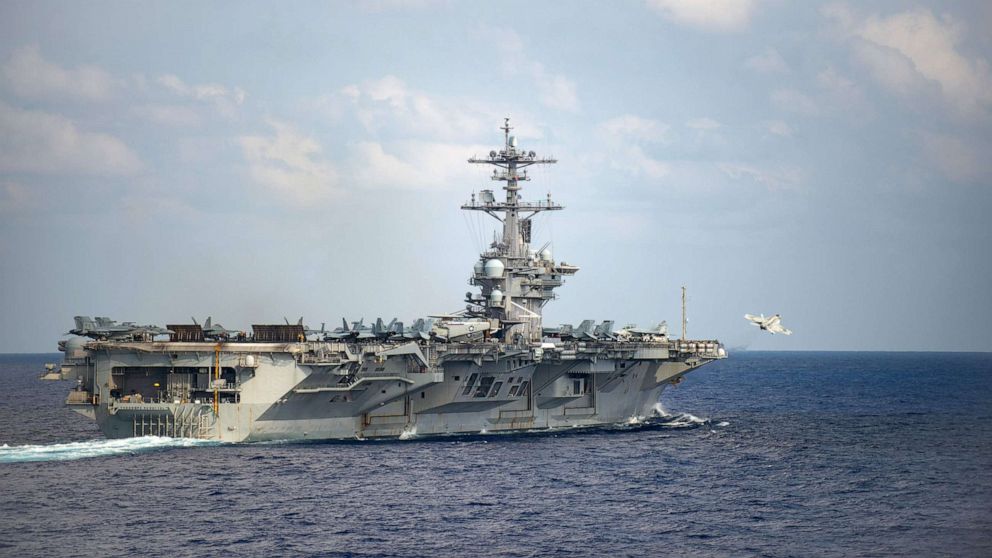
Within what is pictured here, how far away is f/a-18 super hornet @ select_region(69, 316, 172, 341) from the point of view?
3644 cm

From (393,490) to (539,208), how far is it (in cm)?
1815

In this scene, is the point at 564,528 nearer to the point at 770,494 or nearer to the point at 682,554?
the point at 682,554

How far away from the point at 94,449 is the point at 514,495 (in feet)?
45.6

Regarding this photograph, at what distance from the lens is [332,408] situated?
3588 cm

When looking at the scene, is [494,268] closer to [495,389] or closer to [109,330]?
[495,389]

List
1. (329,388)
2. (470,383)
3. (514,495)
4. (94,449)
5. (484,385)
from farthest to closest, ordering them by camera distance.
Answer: (484,385) < (470,383) < (329,388) < (94,449) < (514,495)

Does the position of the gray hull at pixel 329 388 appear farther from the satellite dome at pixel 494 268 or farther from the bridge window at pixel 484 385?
the satellite dome at pixel 494 268

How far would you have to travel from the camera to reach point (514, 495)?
28844 mm

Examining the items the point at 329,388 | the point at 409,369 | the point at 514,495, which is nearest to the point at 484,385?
the point at 409,369

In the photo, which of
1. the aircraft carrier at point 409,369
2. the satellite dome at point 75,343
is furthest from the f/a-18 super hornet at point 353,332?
the satellite dome at point 75,343

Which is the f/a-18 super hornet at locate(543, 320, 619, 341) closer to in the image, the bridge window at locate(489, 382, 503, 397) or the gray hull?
the gray hull

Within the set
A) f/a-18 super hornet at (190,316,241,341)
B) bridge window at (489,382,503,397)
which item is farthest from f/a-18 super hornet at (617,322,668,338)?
f/a-18 super hornet at (190,316,241,341)

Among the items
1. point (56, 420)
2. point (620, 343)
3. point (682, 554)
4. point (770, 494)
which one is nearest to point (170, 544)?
point (682, 554)

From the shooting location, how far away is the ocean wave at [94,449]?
1294 inches
